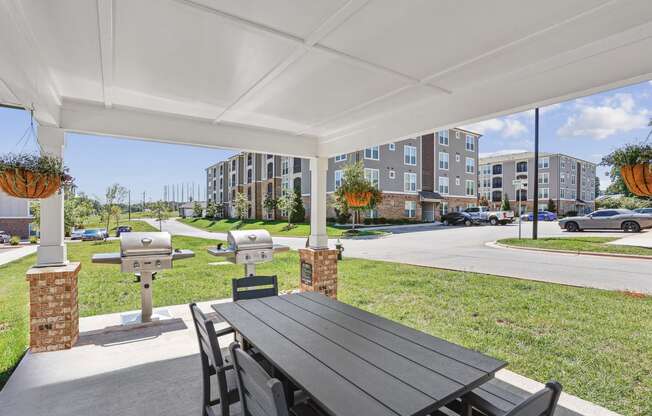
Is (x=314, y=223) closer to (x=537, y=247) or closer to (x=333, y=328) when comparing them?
(x=333, y=328)

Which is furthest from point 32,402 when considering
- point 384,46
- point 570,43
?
point 570,43

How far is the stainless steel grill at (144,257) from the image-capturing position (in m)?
4.05

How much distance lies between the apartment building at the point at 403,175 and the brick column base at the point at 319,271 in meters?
17.4

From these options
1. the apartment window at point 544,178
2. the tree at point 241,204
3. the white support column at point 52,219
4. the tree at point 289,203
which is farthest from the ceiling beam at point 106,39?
the apartment window at point 544,178

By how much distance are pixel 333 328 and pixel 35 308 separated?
11.1 ft

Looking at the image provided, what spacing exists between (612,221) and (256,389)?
21.5 m

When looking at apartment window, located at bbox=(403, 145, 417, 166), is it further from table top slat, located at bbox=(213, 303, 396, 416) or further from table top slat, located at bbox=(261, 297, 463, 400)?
table top slat, located at bbox=(213, 303, 396, 416)

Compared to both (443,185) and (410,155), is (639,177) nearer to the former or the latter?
(410,155)

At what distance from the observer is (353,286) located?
6762mm

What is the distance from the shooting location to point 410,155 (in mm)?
26766

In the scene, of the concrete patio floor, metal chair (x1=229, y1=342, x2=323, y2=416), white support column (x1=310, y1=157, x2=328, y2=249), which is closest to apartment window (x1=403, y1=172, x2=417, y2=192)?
white support column (x1=310, y1=157, x2=328, y2=249)

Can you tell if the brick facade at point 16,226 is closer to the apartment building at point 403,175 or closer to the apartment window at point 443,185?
the apartment building at point 403,175

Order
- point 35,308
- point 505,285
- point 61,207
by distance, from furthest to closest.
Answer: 1. point 505,285
2. point 61,207
3. point 35,308

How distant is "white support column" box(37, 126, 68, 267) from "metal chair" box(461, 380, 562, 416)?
432 centimetres
